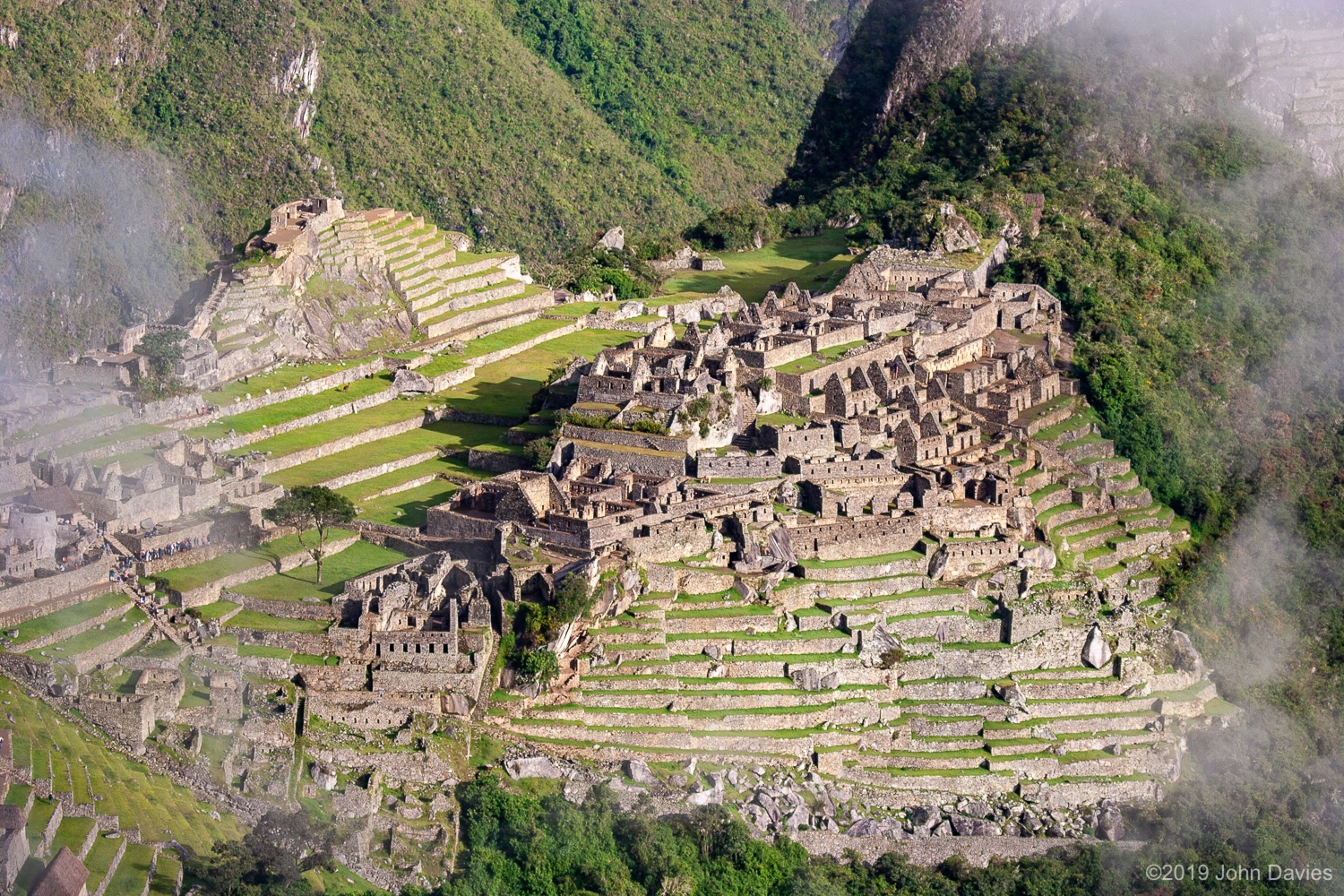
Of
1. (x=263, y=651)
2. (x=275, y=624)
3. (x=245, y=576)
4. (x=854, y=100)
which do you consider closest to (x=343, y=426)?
(x=245, y=576)

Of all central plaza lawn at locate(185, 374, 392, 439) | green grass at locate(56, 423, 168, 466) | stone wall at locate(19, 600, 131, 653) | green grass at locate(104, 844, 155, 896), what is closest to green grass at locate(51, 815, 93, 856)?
green grass at locate(104, 844, 155, 896)

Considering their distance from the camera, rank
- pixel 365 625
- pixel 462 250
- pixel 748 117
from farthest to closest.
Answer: pixel 748 117 < pixel 462 250 < pixel 365 625

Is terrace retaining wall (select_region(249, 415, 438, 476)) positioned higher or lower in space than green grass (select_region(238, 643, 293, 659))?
higher

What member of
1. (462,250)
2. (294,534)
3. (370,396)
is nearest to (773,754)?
(294,534)

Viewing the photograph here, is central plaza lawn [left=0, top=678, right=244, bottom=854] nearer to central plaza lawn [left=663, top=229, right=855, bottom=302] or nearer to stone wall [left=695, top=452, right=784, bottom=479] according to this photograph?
stone wall [left=695, top=452, right=784, bottom=479]

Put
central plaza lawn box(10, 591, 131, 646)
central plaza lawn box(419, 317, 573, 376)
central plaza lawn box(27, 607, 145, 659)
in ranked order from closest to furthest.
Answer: central plaza lawn box(27, 607, 145, 659), central plaza lawn box(10, 591, 131, 646), central plaza lawn box(419, 317, 573, 376)

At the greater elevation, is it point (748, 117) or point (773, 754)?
point (748, 117)

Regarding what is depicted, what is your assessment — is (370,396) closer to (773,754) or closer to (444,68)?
(773,754)
